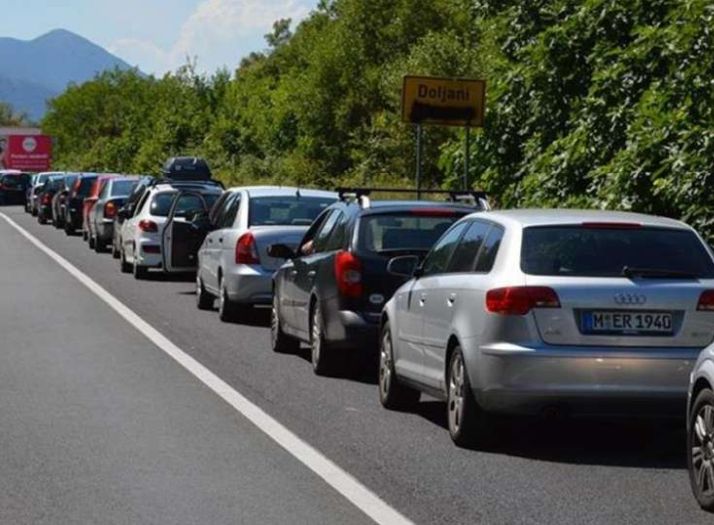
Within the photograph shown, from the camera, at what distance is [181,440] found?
11.6 m

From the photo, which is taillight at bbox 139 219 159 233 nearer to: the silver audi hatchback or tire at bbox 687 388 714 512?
the silver audi hatchback

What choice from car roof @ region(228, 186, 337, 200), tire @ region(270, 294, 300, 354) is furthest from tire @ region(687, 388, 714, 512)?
car roof @ region(228, 186, 337, 200)

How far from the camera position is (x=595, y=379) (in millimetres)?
10859

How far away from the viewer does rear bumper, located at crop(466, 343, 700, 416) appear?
1084cm

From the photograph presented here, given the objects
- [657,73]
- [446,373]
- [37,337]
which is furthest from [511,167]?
[446,373]

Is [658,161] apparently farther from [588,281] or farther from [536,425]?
[588,281]

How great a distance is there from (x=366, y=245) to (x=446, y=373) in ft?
Result: 10.9

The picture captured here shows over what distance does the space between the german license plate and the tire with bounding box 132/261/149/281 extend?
19046 millimetres

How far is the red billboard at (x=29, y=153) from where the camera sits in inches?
4444

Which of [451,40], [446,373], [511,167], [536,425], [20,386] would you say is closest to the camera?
[446,373]

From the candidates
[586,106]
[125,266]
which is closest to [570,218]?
[586,106]

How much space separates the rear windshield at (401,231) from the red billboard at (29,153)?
9937 cm

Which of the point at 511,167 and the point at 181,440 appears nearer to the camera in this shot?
the point at 181,440

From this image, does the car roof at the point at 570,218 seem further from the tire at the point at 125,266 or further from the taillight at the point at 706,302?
the tire at the point at 125,266
